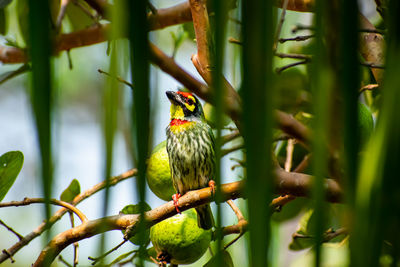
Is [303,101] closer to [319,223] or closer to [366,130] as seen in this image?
[366,130]

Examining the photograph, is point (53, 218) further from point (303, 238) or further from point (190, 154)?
point (190, 154)

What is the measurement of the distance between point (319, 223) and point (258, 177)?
2.6 inches

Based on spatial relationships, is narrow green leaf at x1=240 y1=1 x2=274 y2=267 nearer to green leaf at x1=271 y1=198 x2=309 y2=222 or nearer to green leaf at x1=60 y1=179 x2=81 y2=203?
green leaf at x1=60 y1=179 x2=81 y2=203

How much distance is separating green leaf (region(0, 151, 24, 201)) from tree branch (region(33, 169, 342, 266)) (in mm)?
208

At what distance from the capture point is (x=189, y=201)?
1547 millimetres

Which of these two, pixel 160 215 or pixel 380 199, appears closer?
pixel 380 199

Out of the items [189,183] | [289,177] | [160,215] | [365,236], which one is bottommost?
[189,183]

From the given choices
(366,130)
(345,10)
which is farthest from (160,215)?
(345,10)

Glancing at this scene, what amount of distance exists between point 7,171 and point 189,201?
52 cm

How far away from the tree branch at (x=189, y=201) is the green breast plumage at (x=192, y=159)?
1099 millimetres

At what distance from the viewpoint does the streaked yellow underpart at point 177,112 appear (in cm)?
298

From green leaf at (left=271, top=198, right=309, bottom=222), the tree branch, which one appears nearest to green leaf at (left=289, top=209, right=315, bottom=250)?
green leaf at (left=271, top=198, right=309, bottom=222)

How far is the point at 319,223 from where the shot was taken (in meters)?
0.46

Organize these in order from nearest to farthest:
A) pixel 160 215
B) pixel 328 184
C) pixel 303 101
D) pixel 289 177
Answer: pixel 328 184
pixel 289 177
pixel 160 215
pixel 303 101
